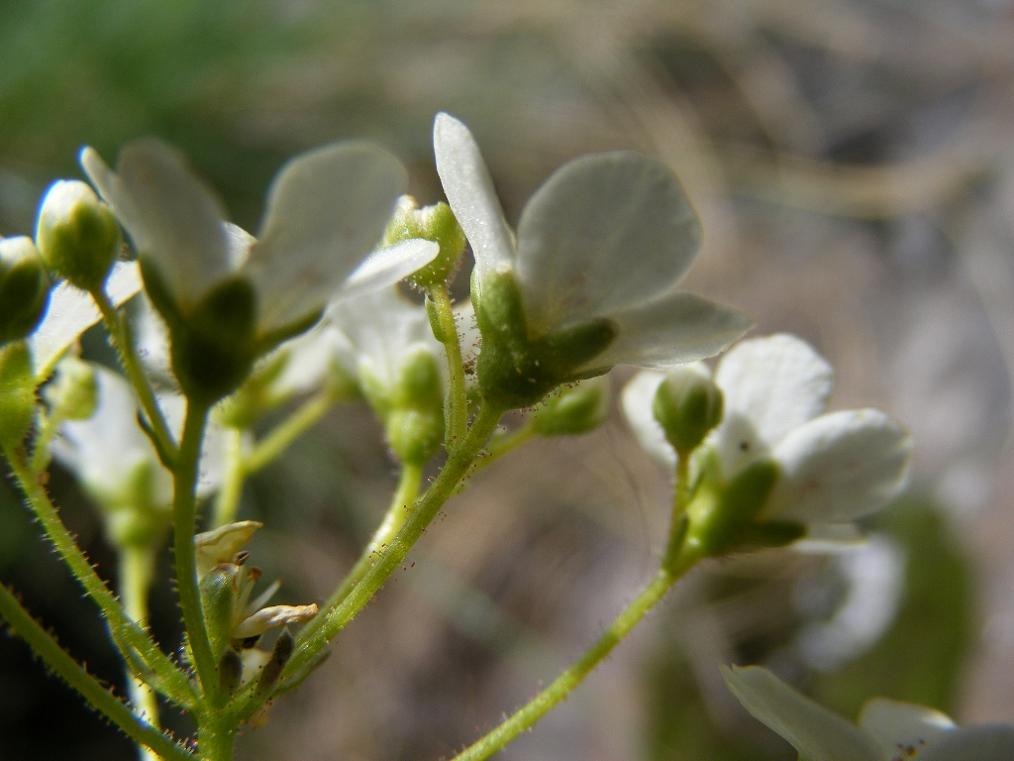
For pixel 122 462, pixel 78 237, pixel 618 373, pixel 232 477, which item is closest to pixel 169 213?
pixel 78 237

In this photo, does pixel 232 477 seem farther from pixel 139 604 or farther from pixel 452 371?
pixel 452 371

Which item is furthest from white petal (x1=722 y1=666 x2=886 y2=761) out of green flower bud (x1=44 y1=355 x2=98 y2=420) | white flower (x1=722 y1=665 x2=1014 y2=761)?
green flower bud (x1=44 y1=355 x2=98 y2=420)

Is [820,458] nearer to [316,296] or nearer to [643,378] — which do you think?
[643,378]

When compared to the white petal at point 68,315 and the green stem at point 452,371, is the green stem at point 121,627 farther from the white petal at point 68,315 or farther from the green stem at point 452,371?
the green stem at point 452,371

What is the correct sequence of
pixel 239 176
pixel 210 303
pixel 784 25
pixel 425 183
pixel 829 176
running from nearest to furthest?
pixel 210 303, pixel 239 176, pixel 829 176, pixel 425 183, pixel 784 25

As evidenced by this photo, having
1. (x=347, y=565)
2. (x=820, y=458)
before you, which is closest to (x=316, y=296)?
(x=820, y=458)

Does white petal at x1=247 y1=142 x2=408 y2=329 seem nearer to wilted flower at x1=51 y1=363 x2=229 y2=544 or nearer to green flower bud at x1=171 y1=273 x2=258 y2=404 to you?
green flower bud at x1=171 y1=273 x2=258 y2=404
